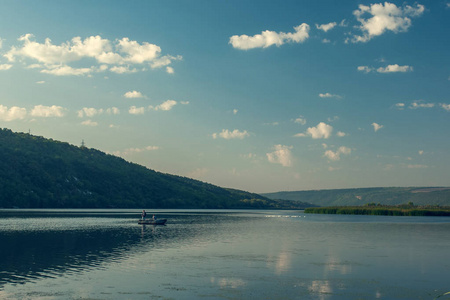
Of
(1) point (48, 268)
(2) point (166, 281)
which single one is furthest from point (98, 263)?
(2) point (166, 281)

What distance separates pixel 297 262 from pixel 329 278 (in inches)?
382

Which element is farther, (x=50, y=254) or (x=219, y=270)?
(x=50, y=254)

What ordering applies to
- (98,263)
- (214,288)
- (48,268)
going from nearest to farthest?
(214,288)
(48,268)
(98,263)

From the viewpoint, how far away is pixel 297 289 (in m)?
33.6

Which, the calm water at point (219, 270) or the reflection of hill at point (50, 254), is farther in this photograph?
the reflection of hill at point (50, 254)

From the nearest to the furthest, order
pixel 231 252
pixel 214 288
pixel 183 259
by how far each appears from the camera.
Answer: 1. pixel 214 288
2. pixel 183 259
3. pixel 231 252

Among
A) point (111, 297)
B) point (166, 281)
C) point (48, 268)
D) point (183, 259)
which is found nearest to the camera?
point (111, 297)

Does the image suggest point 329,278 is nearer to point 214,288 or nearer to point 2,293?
point 214,288

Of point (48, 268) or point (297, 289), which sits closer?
point (297, 289)

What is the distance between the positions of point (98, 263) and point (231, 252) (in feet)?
58.5

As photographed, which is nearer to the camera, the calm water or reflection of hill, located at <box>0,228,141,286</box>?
the calm water

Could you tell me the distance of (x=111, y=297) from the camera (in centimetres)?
3033

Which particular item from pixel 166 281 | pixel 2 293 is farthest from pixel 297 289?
pixel 2 293

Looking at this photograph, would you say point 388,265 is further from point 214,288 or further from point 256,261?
point 214,288
